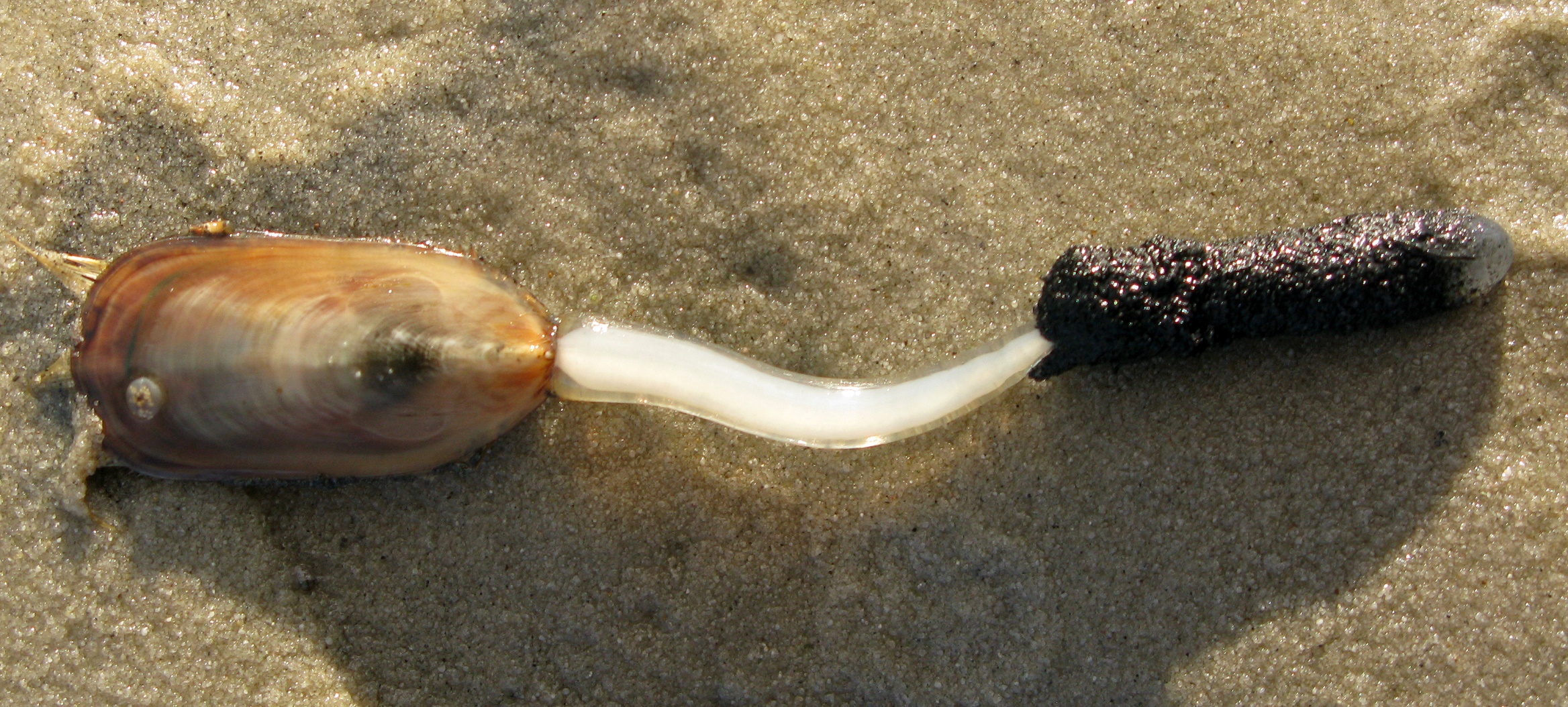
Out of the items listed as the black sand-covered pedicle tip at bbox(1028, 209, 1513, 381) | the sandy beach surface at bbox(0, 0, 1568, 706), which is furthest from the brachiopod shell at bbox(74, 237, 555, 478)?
the black sand-covered pedicle tip at bbox(1028, 209, 1513, 381)

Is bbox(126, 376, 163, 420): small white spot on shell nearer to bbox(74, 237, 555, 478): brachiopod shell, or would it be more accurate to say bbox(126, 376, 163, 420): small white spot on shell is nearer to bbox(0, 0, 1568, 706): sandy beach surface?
bbox(74, 237, 555, 478): brachiopod shell

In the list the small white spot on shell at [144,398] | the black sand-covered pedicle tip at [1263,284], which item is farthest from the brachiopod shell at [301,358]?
the black sand-covered pedicle tip at [1263,284]

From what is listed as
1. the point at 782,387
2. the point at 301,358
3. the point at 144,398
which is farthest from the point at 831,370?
the point at 144,398

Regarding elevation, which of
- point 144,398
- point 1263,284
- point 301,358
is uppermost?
point 1263,284

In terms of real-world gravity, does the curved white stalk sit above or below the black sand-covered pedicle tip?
below

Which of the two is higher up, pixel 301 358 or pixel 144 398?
pixel 301 358

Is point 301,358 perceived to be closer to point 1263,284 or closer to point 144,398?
point 144,398

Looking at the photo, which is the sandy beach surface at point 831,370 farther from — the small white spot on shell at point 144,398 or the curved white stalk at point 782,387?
the small white spot on shell at point 144,398
